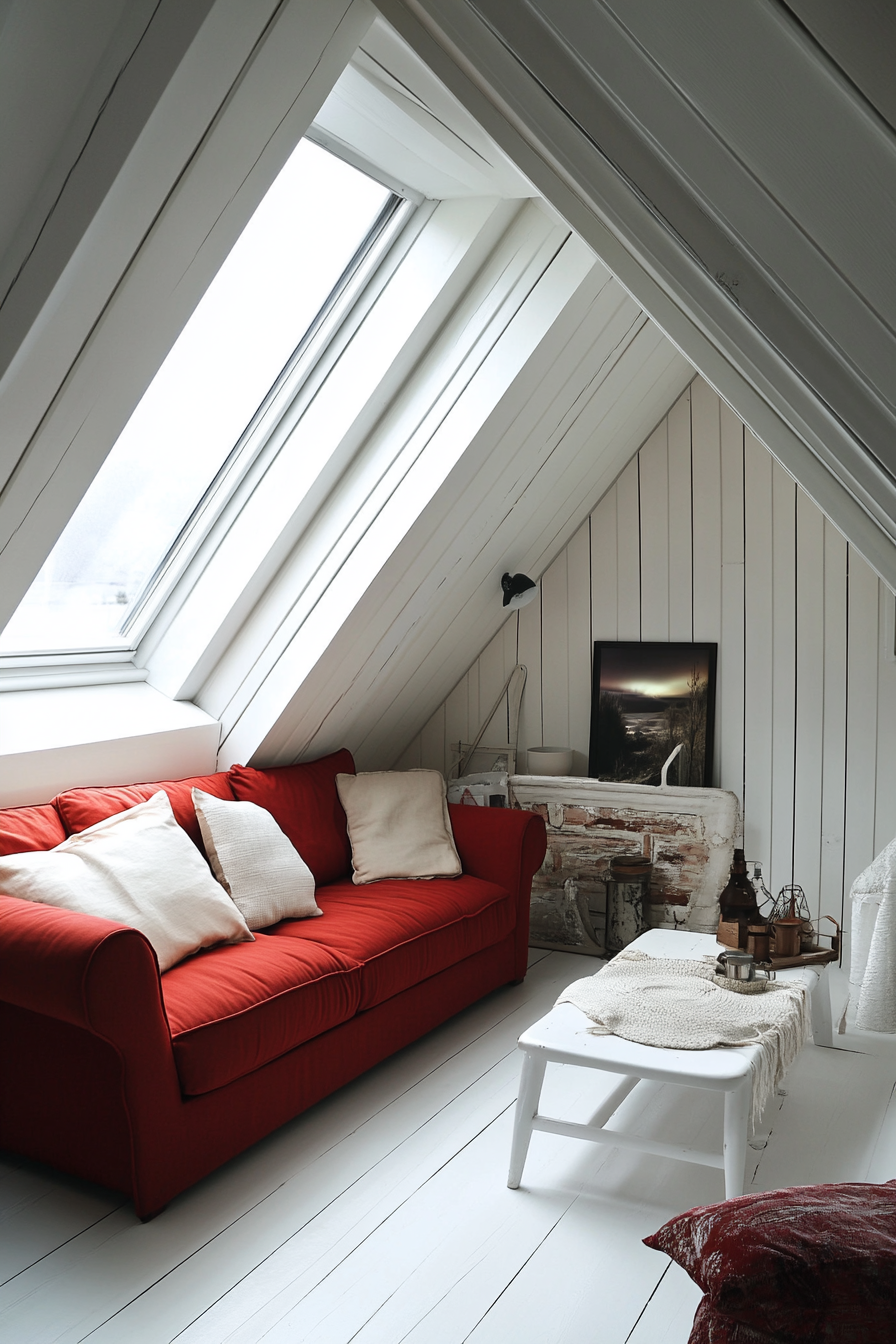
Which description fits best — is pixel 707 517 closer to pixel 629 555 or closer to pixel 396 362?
pixel 629 555

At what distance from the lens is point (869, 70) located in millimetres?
664

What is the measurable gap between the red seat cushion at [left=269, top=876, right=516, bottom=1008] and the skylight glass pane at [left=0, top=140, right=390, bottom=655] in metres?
1.20

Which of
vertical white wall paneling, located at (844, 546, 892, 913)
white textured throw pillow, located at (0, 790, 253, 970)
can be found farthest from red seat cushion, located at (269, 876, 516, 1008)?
vertical white wall paneling, located at (844, 546, 892, 913)

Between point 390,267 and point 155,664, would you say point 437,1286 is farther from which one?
point 390,267

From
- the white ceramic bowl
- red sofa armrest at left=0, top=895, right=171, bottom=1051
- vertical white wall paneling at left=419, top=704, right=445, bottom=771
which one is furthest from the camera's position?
vertical white wall paneling at left=419, top=704, right=445, bottom=771

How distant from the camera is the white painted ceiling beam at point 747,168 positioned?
70cm

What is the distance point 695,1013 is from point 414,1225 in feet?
2.71

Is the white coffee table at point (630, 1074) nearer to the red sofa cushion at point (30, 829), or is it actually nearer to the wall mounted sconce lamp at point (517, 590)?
the red sofa cushion at point (30, 829)

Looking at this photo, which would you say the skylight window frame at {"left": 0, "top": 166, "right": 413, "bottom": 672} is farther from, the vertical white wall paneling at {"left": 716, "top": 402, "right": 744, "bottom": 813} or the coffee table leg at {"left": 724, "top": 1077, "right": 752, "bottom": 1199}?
the coffee table leg at {"left": 724, "top": 1077, "right": 752, "bottom": 1199}

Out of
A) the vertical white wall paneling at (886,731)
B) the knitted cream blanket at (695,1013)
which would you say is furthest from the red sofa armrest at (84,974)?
the vertical white wall paneling at (886,731)

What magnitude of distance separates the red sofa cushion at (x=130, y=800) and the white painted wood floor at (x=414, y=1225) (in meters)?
0.86

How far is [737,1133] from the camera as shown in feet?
7.17

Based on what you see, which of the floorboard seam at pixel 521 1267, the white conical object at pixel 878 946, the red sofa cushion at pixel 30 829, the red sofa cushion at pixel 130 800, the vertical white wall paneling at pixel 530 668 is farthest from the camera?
the vertical white wall paneling at pixel 530 668

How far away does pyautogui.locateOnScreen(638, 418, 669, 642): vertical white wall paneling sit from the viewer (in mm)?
4312
